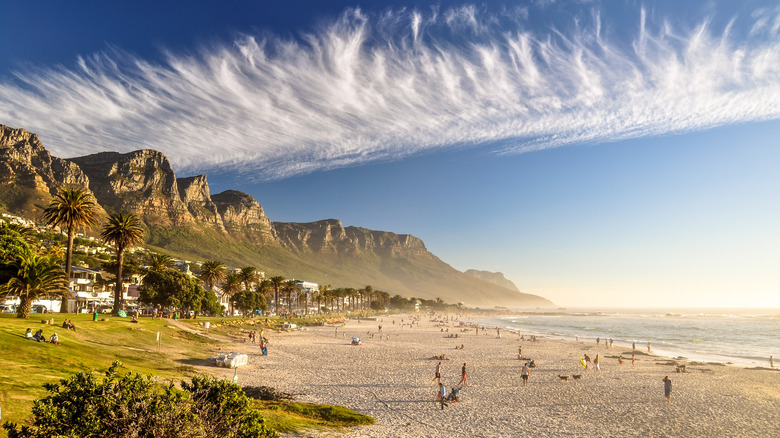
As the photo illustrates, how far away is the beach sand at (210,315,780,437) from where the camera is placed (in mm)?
22984

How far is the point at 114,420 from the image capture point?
8547 millimetres

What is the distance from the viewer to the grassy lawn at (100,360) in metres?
17.4

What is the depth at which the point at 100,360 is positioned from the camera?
2664 centimetres

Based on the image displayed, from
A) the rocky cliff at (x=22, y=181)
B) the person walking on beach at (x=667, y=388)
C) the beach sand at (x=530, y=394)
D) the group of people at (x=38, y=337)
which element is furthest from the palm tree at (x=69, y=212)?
the rocky cliff at (x=22, y=181)

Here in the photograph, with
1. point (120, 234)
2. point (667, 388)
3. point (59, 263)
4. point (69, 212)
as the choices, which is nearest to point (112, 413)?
point (667, 388)

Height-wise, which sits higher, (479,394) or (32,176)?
(32,176)

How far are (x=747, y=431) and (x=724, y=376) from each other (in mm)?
22917

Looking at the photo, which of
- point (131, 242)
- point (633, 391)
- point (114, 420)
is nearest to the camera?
point (114, 420)

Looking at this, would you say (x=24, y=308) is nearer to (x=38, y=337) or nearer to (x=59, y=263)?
(x=59, y=263)

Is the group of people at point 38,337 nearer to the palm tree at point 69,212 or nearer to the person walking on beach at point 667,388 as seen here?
the palm tree at point 69,212

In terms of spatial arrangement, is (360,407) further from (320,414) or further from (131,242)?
(131,242)

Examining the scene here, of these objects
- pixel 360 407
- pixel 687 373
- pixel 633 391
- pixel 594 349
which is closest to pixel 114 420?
pixel 360 407

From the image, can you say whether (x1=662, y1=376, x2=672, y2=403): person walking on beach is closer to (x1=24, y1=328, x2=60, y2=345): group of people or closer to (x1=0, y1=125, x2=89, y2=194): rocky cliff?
(x1=24, y1=328, x2=60, y2=345): group of people

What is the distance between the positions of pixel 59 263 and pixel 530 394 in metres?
49.6
